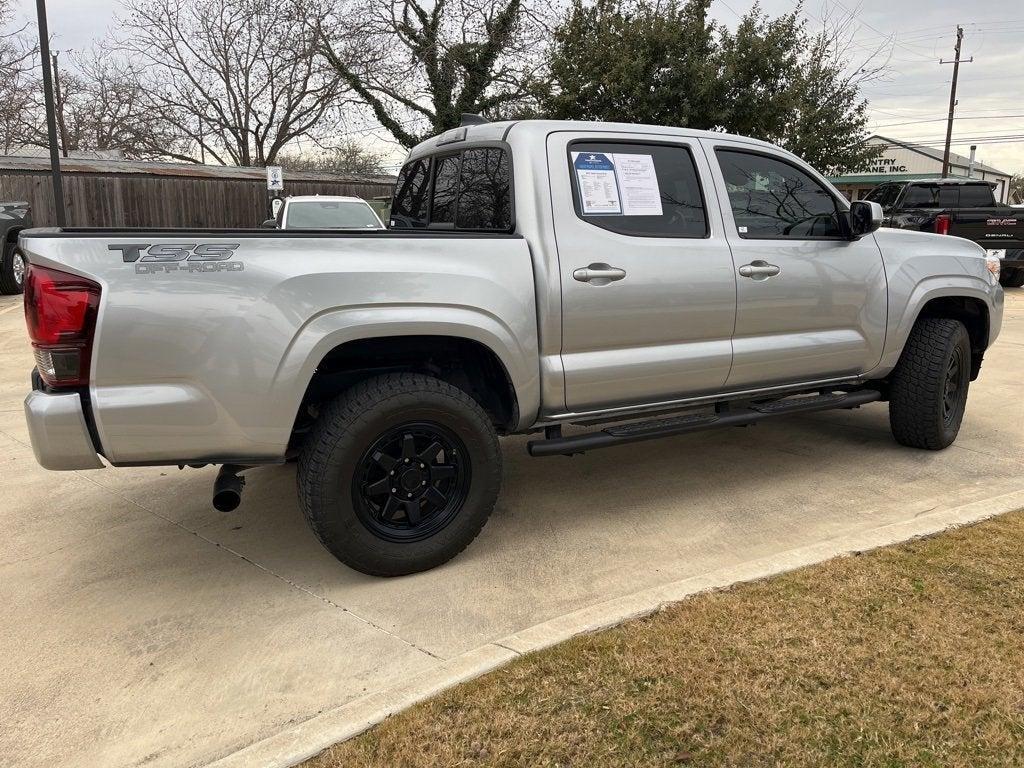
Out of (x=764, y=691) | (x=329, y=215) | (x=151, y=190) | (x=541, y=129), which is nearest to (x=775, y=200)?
(x=541, y=129)

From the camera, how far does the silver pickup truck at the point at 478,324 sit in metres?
2.90

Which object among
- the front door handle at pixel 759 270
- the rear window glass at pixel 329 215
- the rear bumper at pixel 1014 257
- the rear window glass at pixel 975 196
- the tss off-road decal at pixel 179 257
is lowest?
the rear bumper at pixel 1014 257

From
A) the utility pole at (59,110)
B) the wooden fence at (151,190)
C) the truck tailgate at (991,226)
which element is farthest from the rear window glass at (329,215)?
the utility pole at (59,110)

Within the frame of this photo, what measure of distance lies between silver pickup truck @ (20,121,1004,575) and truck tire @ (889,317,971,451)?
0.01 metres

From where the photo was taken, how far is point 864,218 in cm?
445

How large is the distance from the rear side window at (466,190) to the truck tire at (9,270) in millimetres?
10693

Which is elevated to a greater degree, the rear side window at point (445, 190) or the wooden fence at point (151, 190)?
the wooden fence at point (151, 190)

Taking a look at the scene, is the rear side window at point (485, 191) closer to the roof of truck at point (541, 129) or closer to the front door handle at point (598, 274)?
the roof of truck at point (541, 129)

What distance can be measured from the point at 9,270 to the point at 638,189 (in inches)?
489

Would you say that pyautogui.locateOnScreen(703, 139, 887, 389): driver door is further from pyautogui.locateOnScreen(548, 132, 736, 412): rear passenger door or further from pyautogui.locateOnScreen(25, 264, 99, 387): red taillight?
pyautogui.locateOnScreen(25, 264, 99, 387): red taillight

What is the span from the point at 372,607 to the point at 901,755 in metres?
1.91

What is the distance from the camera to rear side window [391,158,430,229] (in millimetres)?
4641

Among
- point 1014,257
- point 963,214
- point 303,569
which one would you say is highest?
point 963,214

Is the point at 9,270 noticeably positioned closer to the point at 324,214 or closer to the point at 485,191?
the point at 324,214
